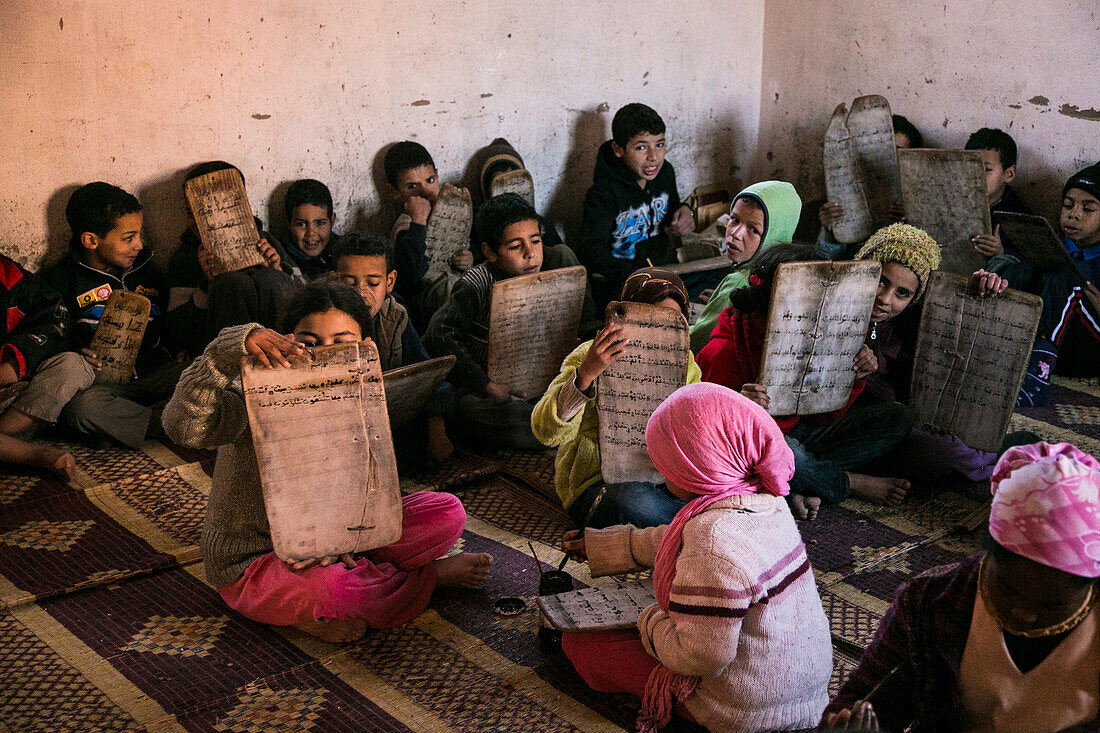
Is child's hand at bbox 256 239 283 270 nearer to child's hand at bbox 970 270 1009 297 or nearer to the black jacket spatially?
the black jacket

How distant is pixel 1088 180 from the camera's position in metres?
4.53

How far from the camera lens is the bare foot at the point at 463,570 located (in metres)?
2.80

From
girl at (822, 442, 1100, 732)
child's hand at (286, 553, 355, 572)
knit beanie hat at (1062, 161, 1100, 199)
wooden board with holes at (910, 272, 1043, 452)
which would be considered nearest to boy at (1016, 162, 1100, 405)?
knit beanie hat at (1062, 161, 1100, 199)

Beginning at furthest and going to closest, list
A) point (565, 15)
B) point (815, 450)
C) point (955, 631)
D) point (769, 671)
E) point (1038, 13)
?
point (565, 15)
point (1038, 13)
point (815, 450)
point (769, 671)
point (955, 631)

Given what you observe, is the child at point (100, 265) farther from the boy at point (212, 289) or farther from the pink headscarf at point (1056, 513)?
the pink headscarf at point (1056, 513)

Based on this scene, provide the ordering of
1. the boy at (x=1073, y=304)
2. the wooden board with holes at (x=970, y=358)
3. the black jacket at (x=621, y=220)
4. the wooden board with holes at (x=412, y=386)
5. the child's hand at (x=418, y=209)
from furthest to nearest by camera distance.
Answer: the black jacket at (x=621, y=220) → the child's hand at (x=418, y=209) → the boy at (x=1073, y=304) → the wooden board with holes at (x=970, y=358) → the wooden board with holes at (x=412, y=386)

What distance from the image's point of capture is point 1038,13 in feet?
16.5

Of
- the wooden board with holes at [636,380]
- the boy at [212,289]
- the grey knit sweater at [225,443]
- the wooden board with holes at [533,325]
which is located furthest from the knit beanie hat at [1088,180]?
the grey knit sweater at [225,443]

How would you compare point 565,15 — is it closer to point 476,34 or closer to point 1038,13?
point 476,34

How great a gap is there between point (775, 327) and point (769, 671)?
1441mm

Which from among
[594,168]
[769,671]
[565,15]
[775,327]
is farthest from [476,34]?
[769,671]

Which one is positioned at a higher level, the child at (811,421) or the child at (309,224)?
the child at (309,224)

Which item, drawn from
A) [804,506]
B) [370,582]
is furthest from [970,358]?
[370,582]

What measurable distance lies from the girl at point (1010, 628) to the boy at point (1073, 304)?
3008 mm
